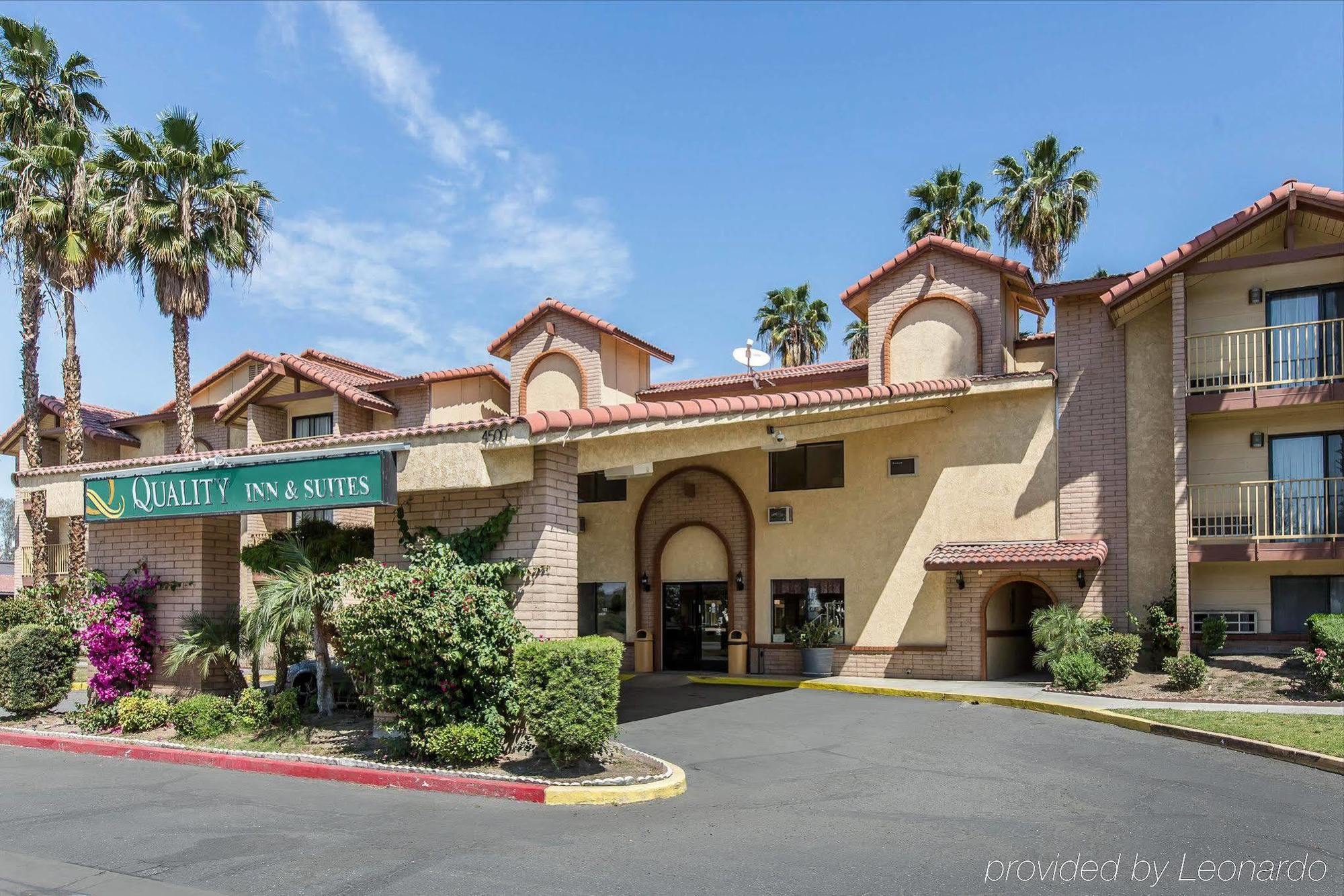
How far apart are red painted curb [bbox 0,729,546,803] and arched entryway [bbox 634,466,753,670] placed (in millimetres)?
12778

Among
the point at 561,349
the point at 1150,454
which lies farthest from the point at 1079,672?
the point at 561,349

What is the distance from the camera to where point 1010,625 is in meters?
21.7

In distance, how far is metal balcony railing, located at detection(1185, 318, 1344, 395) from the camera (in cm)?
1808

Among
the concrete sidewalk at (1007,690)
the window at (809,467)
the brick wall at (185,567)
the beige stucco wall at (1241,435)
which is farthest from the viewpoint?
the window at (809,467)

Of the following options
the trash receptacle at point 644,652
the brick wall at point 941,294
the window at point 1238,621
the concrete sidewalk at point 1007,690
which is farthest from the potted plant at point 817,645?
the window at point 1238,621

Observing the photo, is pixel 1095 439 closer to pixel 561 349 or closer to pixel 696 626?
pixel 696 626

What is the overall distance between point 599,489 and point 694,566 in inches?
123

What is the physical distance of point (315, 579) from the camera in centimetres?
1253

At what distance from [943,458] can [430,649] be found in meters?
13.4

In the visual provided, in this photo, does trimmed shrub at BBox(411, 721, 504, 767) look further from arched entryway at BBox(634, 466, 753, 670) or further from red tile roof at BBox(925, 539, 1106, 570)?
arched entryway at BBox(634, 466, 753, 670)

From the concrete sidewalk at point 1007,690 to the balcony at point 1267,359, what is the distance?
19.7ft

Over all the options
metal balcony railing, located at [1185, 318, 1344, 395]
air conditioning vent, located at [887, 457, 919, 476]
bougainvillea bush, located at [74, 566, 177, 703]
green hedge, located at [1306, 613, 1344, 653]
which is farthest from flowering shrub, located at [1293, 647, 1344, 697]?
bougainvillea bush, located at [74, 566, 177, 703]

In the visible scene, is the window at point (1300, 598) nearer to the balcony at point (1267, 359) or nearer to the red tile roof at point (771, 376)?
the balcony at point (1267, 359)

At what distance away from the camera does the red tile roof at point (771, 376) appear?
2323 cm
